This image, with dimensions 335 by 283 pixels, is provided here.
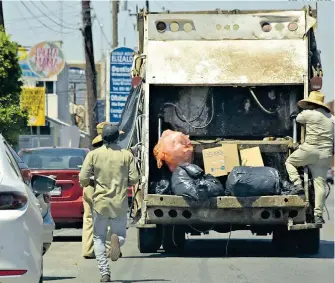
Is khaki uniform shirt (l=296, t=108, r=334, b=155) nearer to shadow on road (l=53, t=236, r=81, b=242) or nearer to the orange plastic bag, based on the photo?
the orange plastic bag

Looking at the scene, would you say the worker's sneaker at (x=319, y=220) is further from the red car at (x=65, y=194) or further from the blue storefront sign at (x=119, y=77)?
the blue storefront sign at (x=119, y=77)

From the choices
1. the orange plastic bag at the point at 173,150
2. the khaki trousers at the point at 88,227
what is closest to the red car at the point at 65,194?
the khaki trousers at the point at 88,227

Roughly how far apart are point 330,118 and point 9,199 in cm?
748

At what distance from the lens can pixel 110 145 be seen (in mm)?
10758

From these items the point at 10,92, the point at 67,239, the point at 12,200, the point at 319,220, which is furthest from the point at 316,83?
the point at 10,92

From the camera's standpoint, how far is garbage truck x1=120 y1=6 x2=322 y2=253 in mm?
12836

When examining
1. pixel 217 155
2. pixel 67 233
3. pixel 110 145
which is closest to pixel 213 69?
pixel 217 155

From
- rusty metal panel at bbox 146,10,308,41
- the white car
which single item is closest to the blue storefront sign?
rusty metal panel at bbox 146,10,308,41

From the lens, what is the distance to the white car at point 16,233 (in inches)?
261

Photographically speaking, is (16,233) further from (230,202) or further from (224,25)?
(224,25)

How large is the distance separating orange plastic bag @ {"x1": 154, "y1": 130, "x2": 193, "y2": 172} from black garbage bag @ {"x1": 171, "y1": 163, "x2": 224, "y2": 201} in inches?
7.6

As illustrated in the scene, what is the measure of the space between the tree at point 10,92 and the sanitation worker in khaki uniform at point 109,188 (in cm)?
1303

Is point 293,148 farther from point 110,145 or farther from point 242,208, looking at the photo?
point 110,145

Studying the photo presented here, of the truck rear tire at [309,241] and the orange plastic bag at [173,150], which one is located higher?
the orange plastic bag at [173,150]
